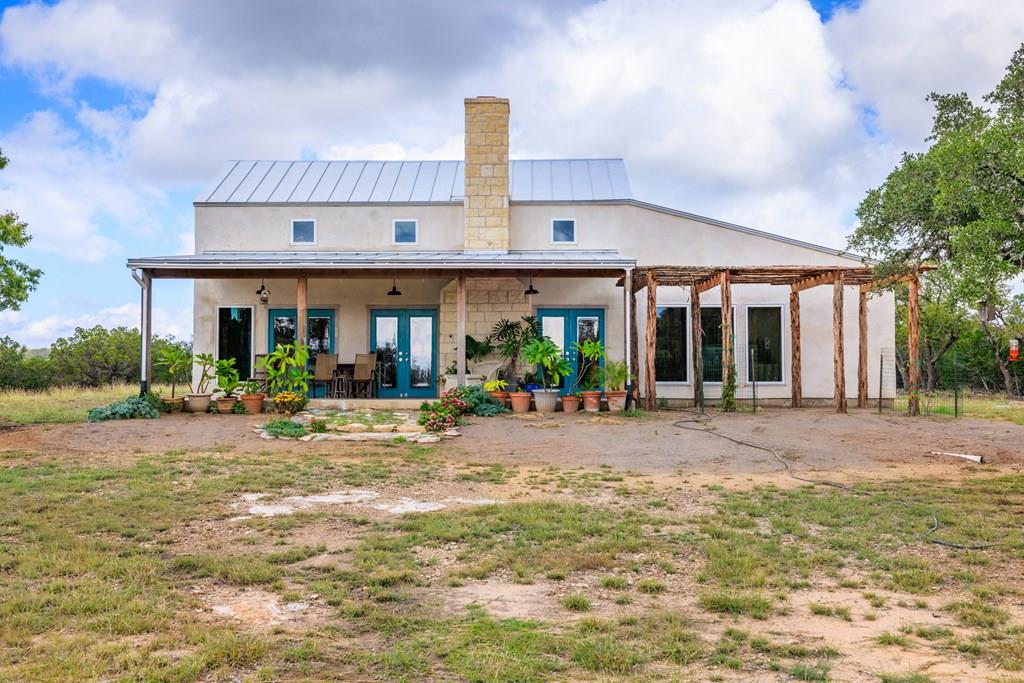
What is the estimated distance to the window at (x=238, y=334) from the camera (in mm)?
15969

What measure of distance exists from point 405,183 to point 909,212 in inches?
439

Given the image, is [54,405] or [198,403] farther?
[54,405]

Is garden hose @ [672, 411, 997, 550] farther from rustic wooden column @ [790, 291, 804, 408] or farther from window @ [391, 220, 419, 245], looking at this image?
window @ [391, 220, 419, 245]

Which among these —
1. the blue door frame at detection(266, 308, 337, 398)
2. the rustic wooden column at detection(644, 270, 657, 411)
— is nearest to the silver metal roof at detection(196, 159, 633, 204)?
the blue door frame at detection(266, 308, 337, 398)

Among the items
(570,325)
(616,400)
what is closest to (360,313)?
(570,325)

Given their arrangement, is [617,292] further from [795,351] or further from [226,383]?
[226,383]

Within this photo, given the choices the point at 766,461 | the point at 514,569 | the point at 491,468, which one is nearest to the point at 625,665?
the point at 514,569

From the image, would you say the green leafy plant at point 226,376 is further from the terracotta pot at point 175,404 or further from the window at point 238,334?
the window at point 238,334

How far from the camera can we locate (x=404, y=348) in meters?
16.0

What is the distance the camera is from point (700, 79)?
15.0m

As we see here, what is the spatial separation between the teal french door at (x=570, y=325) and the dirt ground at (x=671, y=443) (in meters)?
3.38

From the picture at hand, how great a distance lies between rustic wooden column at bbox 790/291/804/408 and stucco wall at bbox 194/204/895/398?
0.83m

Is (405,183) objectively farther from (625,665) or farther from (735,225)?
(625,665)

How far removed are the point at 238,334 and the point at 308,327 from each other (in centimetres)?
151
